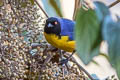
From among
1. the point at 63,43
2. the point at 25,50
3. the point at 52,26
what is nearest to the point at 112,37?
the point at 25,50

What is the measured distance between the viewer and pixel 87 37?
29 cm

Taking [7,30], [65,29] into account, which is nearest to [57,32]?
[65,29]

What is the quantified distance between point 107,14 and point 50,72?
0.61 m

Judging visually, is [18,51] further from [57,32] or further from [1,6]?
[57,32]

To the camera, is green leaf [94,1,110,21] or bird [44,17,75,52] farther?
bird [44,17,75,52]

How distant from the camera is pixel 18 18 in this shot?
95 cm

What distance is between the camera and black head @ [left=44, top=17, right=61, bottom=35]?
1.35m

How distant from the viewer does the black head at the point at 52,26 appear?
53.3 inches

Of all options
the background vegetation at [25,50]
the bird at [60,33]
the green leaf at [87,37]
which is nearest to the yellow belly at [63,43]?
the bird at [60,33]

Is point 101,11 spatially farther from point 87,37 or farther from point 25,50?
point 25,50

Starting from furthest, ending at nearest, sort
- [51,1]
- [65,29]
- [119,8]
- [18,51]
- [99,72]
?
[119,8]
[99,72]
[65,29]
[51,1]
[18,51]

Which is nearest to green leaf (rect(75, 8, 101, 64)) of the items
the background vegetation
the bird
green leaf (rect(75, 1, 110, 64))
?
green leaf (rect(75, 1, 110, 64))

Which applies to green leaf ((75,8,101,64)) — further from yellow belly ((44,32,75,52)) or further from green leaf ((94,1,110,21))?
yellow belly ((44,32,75,52))

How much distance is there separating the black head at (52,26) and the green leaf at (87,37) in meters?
1.04
